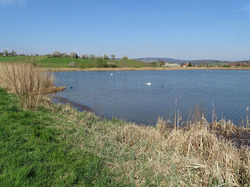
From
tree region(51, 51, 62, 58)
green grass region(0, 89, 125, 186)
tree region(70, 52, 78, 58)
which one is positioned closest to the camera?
green grass region(0, 89, 125, 186)

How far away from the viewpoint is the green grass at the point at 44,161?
3438mm

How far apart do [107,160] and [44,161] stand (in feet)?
4.43

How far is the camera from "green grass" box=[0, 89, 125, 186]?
3.44 metres

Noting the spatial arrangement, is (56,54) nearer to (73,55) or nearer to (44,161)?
(73,55)

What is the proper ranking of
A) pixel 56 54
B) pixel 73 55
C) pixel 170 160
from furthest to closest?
pixel 73 55 → pixel 56 54 → pixel 170 160

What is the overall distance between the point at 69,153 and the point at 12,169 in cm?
121

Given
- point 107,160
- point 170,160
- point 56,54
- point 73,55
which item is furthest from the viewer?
point 73,55

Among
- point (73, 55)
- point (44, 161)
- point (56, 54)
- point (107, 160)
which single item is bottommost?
point (107, 160)

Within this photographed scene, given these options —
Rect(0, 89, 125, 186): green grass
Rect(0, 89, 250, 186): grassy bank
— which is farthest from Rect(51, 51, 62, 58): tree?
Rect(0, 89, 125, 186): green grass

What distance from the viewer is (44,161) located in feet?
13.2

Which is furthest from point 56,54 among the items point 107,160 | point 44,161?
point 107,160

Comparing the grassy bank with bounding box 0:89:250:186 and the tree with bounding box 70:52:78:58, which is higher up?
the tree with bounding box 70:52:78:58

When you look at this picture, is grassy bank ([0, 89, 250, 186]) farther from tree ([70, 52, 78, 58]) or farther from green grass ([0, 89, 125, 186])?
tree ([70, 52, 78, 58])

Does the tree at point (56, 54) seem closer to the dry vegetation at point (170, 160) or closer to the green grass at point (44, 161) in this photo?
the green grass at point (44, 161)
